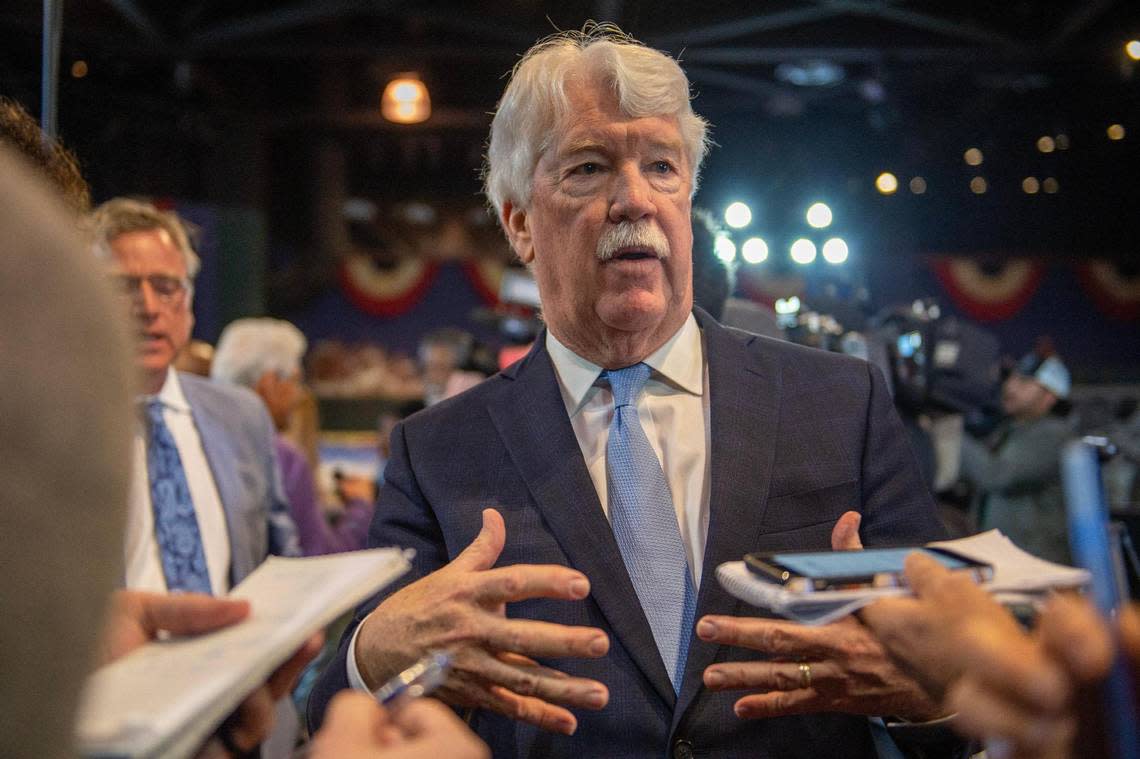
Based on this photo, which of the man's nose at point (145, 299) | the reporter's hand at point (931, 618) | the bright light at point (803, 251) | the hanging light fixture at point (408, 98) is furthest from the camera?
the hanging light fixture at point (408, 98)

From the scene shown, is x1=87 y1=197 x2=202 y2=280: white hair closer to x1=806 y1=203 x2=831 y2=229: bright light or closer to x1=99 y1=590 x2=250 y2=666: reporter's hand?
x1=99 y1=590 x2=250 y2=666: reporter's hand

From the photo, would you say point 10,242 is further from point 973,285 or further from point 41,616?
point 973,285

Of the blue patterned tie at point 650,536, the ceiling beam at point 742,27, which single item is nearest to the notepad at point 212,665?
the blue patterned tie at point 650,536

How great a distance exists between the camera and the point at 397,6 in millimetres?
6773

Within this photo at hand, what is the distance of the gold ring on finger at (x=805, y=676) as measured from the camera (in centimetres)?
130

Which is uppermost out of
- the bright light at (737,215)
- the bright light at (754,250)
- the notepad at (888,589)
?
the bright light at (737,215)

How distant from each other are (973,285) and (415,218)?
6.20 m

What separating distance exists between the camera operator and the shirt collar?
12.8ft

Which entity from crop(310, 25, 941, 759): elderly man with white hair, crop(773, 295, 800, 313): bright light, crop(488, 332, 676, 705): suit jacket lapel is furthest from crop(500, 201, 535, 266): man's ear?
crop(773, 295, 800, 313): bright light

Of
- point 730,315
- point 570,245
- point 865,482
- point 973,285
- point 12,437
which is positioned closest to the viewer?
point 12,437

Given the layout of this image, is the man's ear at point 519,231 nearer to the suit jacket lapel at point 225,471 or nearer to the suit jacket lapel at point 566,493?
the suit jacket lapel at point 566,493

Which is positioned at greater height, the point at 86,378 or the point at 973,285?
the point at 973,285

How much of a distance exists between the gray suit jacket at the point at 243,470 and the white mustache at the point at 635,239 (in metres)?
1.35

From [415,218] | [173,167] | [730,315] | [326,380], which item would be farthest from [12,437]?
[415,218]
